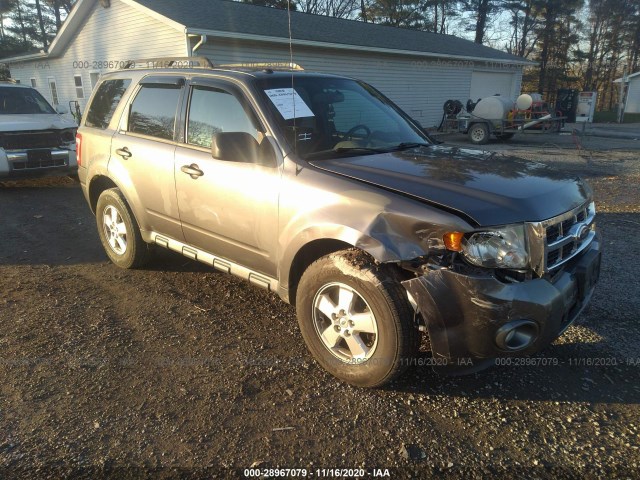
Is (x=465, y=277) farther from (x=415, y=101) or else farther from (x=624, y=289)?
(x=415, y=101)

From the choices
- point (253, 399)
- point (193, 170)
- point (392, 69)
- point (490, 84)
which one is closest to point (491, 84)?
point (490, 84)

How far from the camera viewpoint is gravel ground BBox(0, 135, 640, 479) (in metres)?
2.39

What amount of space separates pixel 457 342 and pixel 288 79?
2290 millimetres

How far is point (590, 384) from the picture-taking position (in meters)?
2.98

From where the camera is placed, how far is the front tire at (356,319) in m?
2.62

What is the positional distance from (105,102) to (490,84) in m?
23.5

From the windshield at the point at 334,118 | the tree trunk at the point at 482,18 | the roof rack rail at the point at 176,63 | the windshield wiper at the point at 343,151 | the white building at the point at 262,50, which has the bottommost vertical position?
the windshield wiper at the point at 343,151

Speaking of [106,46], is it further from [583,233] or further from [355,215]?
[583,233]

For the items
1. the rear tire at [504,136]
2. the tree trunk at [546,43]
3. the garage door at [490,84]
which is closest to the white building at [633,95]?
the tree trunk at [546,43]

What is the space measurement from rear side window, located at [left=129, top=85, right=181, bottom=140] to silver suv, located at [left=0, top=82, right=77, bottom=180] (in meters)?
5.33

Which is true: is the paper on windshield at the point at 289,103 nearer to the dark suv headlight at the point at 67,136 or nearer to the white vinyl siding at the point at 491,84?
the dark suv headlight at the point at 67,136

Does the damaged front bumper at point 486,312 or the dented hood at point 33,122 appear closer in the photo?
the damaged front bumper at point 486,312

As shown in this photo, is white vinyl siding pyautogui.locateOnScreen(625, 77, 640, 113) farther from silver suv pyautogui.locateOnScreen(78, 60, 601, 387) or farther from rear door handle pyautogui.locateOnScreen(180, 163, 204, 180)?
Result: rear door handle pyautogui.locateOnScreen(180, 163, 204, 180)

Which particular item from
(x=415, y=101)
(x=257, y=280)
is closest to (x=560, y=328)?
(x=257, y=280)
